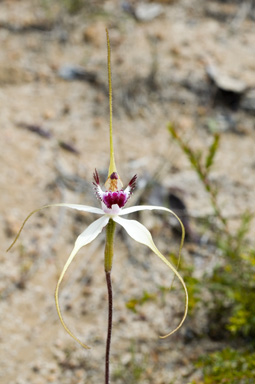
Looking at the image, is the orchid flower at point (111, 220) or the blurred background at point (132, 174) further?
the blurred background at point (132, 174)

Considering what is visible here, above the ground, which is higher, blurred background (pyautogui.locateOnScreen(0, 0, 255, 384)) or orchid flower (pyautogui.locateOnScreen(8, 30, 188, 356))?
blurred background (pyautogui.locateOnScreen(0, 0, 255, 384))

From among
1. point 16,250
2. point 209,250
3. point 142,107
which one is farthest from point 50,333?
point 142,107

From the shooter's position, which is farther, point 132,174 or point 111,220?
point 132,174

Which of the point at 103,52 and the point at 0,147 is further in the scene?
the point at 103,52

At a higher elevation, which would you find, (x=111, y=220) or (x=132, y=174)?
(x=132, y=174)

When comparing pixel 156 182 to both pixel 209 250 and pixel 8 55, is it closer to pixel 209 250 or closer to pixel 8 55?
pixel 209 250

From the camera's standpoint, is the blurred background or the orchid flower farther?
the blurred background

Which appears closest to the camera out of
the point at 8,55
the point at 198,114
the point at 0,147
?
the point at 0,147

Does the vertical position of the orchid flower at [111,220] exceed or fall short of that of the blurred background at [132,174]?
it falls short
